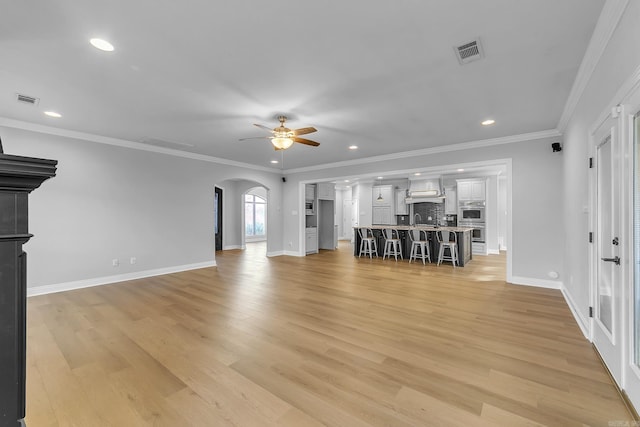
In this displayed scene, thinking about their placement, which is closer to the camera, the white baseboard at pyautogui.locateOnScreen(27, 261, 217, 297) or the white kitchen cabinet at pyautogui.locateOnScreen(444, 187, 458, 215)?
the white baseboard at pyautogui.locateOnScreen(27, 261, 217, 297)

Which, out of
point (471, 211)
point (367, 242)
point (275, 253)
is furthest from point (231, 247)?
point (471, 211)

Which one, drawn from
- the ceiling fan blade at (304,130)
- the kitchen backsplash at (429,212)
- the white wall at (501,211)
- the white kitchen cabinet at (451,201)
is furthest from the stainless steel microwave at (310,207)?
the white wall at (501,211)

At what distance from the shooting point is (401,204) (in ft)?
35.0

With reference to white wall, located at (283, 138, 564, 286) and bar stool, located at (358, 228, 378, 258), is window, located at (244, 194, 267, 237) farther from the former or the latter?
white wall, located at (283, 138, 564, 286)

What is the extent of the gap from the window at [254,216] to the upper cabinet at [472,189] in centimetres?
828

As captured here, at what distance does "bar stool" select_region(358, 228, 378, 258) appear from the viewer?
826 cm

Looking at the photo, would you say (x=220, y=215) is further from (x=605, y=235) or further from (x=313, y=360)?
(x=605, y=235)

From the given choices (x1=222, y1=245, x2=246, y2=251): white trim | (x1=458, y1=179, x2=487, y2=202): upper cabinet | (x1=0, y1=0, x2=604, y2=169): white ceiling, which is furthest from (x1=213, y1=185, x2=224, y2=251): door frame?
(x1=458, y1=179, x2=487, y2=202): upper cabinet

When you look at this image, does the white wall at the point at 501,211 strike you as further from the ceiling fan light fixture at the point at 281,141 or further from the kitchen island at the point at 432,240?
the ceiling fan light fixture at the point at 281,141

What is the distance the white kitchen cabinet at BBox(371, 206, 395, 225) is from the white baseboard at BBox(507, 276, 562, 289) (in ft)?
19.1

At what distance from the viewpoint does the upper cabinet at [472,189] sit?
892cm

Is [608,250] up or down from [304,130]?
down

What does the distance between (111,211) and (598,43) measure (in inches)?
277

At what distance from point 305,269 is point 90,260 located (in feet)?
13.4
